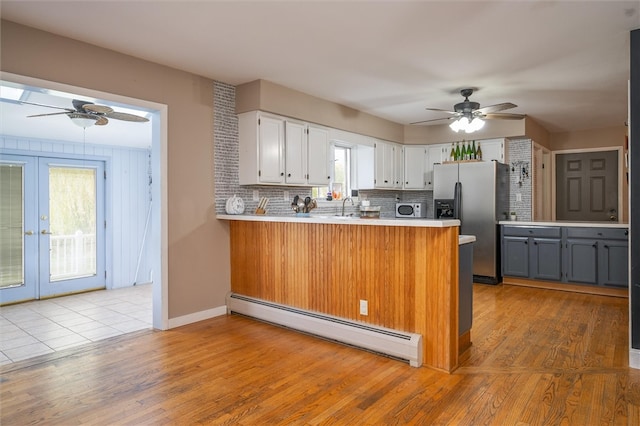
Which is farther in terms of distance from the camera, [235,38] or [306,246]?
[306,246]

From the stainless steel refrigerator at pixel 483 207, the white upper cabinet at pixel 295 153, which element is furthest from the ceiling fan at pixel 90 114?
the stainless steel refrigerator at pixel 483 207

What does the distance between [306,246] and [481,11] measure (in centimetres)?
238

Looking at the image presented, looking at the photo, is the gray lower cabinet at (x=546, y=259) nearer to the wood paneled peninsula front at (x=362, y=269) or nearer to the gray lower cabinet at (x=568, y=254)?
the gray lower cabinet at (x=568, y=254)

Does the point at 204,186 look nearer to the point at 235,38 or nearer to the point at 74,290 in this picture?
the point at 235,38

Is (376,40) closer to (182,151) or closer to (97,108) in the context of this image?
(182,151)

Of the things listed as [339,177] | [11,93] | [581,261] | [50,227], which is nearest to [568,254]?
[581,261]

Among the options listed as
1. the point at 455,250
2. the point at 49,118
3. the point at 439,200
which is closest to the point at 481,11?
the point at 455,250

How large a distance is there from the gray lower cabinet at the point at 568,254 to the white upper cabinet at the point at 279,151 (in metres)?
3.08

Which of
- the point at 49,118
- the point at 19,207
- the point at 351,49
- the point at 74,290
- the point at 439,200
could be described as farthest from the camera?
the point at 439,200

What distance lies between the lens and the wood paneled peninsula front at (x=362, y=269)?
2961 millimetres

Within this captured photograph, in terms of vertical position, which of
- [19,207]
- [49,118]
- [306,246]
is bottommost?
[306,246]

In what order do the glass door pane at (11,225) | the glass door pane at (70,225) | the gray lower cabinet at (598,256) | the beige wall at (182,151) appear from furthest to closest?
1. the glass door pane at (70,225)
2. the glass door pane at (11,225)
3. the gray lower cabinet at (598,256)
4. the beige wall at (182,151)

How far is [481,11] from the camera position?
283 cm

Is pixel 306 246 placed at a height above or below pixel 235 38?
below
